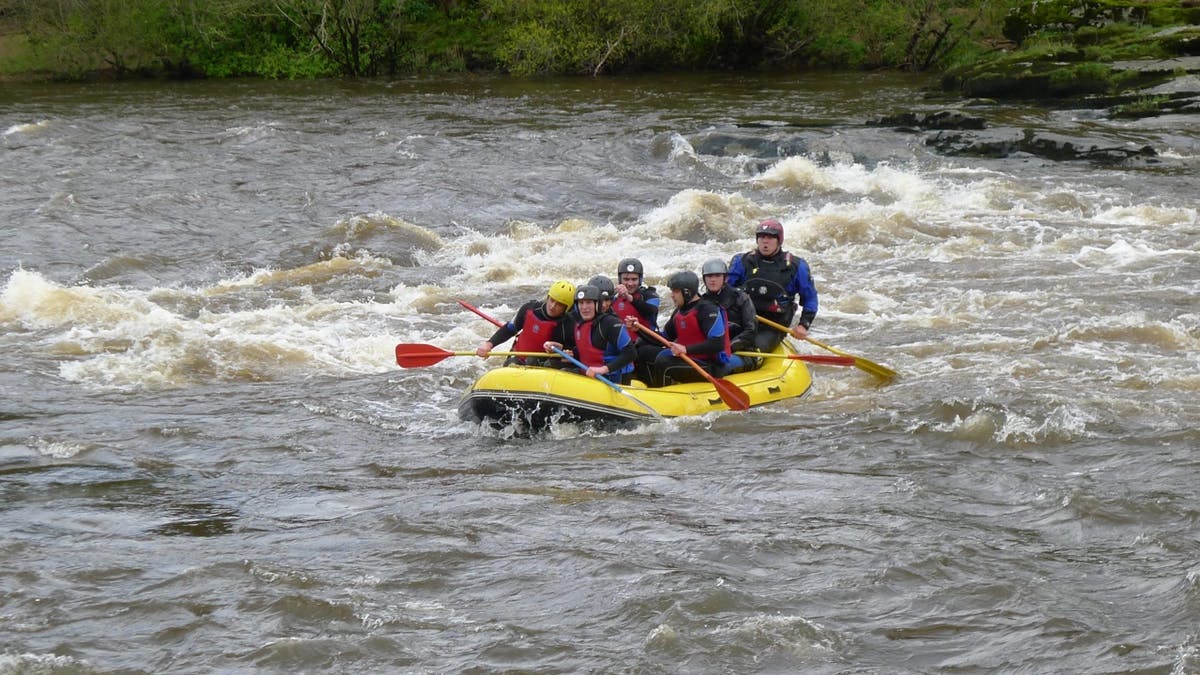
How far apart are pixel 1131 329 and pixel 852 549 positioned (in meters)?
5.53

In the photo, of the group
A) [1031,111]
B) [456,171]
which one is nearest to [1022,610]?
[456,171]

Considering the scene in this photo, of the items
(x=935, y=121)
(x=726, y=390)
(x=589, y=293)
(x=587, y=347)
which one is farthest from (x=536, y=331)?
(x=935, y=121)

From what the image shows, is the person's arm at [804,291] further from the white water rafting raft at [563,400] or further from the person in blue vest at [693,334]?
the white water rafting raft at [563,400]

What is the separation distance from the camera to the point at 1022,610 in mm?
5914

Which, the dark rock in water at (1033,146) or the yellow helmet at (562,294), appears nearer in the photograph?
the yellow helmet at (562,294)

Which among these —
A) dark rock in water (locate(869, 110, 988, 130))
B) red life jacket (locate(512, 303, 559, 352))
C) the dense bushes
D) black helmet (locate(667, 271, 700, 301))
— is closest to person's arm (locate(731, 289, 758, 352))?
black helmet (locate(667, 271, 700, 301))

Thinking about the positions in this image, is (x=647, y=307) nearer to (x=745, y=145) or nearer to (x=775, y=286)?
(x=775, y=286)

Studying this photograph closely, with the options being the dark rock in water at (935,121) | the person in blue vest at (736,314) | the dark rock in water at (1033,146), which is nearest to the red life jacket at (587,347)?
the person in blue vest at (736,314)

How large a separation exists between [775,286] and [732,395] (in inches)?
59.0

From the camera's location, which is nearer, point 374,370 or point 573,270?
point 374,370

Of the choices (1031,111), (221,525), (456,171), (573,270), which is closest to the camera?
(221,525)

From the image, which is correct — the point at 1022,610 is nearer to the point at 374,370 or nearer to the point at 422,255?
the point at 374,370

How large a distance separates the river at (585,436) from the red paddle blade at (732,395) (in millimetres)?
82

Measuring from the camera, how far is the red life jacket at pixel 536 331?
9602mm
